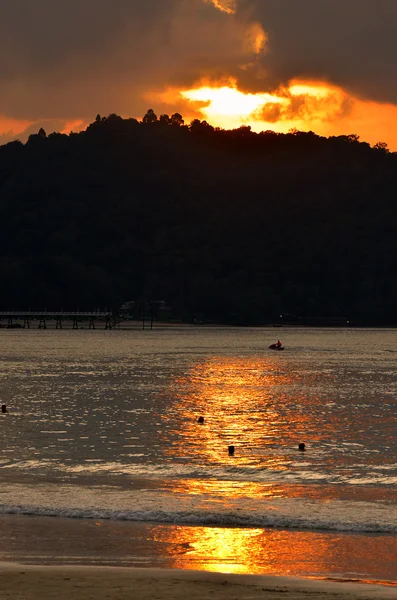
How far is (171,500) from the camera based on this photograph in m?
32.6

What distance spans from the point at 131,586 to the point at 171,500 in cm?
1141

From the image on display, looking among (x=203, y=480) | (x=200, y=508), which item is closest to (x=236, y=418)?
(x=203, y=480)

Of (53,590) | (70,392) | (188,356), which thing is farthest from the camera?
(188,356)

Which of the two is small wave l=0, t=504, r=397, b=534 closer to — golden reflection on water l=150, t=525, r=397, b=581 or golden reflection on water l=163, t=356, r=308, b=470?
golden reflection on water l=150, t=525, r=397, b=581

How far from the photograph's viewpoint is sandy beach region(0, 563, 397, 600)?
2039 centimetres

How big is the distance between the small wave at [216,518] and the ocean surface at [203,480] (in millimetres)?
56

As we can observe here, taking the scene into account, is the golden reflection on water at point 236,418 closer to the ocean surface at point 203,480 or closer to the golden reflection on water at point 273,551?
the ocean surface at point 203,480

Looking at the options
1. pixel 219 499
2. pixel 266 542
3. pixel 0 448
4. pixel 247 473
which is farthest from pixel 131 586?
pixel 0 448

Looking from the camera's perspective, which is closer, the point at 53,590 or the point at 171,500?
the point at 53,590

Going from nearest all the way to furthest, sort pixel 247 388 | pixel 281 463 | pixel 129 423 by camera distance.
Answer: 1. pixel 281 463
2. pixel 129 423
3. pixel 247 388

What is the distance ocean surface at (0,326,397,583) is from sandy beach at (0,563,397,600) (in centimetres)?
132

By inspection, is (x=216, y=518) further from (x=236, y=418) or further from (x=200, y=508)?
(x=236, y=418)

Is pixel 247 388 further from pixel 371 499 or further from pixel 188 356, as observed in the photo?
pixel 188 356

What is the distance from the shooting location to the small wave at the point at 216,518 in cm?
2859
